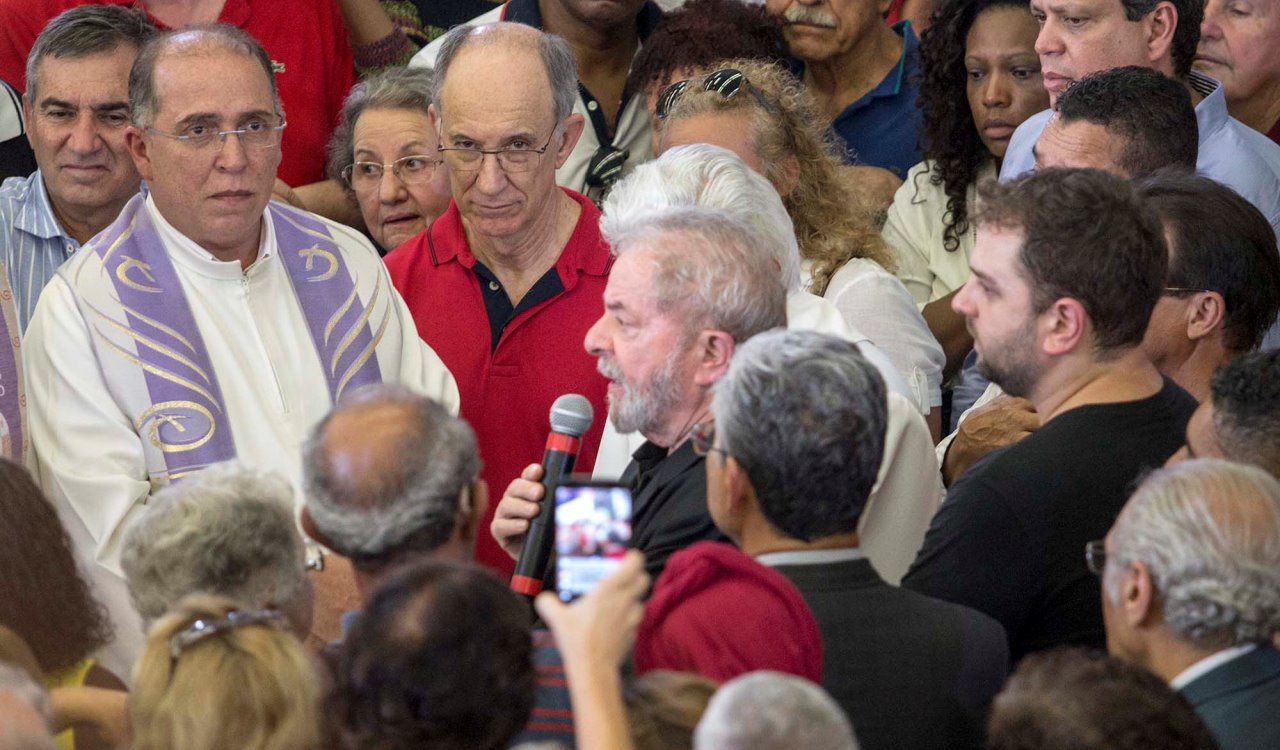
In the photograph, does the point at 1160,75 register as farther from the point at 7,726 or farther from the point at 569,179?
the point at 7,726

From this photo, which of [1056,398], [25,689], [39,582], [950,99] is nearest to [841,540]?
[1056,398]

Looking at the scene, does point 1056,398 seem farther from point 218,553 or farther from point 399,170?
point 399,170

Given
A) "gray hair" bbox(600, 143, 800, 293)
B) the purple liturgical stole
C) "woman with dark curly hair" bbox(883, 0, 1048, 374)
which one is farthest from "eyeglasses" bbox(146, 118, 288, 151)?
"woman with dark curly hair" bbox(883, 0, 1048, 374)

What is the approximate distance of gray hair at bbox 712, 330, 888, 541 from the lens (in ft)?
8.71

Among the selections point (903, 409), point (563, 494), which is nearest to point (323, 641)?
point (563, 494)

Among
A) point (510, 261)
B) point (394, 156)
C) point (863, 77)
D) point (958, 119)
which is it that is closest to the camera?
point (510, 261)

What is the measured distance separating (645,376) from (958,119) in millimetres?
2403

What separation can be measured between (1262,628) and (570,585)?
1.01m

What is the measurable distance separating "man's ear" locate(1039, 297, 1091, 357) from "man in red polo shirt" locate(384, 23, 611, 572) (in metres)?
1.40

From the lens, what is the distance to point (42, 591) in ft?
9.34

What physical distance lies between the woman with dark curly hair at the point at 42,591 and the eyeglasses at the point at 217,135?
4.04 ft

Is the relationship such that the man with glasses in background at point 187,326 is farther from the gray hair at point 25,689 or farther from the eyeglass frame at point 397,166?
the gray hair at point 25,689

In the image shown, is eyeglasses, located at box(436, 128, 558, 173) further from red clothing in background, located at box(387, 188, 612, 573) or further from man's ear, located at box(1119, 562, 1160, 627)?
man's ear, located at box(1119, 562, 1160, 627)

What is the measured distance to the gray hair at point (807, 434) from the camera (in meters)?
2.65
